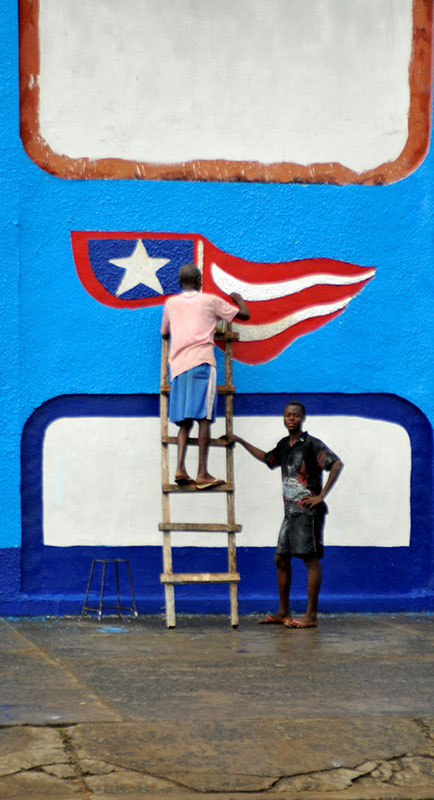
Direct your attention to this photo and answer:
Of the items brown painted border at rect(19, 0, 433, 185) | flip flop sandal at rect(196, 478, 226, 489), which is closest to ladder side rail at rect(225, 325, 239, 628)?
flip flop sandal at rect(196, 478, 226, 489)

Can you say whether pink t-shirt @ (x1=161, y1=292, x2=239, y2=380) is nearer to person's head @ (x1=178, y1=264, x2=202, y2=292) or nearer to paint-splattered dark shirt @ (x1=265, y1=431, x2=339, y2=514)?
person's head @ (x1=178, y1=264, x2=202, y2=292)

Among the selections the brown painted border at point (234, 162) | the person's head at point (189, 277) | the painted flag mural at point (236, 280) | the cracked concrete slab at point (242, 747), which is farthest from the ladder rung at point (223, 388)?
the cracked concrete slab at point (242, 747)

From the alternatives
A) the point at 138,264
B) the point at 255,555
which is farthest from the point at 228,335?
the point at 255,555

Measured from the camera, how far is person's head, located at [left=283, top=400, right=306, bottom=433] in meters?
7.61

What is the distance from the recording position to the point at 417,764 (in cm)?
442

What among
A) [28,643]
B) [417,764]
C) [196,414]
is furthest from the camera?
[196,414]

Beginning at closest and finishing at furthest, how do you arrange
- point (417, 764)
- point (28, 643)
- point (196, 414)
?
point (417, 764), point (28, 643), point (196, 414)

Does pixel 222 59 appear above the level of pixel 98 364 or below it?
above

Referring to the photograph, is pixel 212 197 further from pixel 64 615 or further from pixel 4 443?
pixel 64 615

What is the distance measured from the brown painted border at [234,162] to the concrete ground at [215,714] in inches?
135

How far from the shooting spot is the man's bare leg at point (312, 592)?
24.9 ft

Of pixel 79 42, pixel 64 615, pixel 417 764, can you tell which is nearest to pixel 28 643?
pixel 64 615

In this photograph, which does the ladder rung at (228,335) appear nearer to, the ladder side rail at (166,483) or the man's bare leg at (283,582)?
the ladder side rail at (166,483)

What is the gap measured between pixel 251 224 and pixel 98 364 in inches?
63.2
